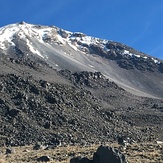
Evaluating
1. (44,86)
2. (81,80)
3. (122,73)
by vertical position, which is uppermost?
(122,73)

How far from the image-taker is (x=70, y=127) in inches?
2726

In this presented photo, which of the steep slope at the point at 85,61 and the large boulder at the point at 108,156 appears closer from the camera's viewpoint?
the large boulder at the point at 108,156

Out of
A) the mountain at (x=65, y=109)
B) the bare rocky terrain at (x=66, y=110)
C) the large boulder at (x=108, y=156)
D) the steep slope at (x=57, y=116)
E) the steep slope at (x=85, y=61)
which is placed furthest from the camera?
the steep slope at (x=85, y=61)

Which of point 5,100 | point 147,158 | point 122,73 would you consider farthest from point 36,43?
point 147,158

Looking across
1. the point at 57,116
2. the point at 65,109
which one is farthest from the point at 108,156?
the point at 65,109

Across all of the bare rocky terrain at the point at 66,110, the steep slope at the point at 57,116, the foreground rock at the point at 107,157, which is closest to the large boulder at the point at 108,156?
the foreground rock at the point at 107,157

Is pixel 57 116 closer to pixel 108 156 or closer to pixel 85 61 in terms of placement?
pixel 108 156

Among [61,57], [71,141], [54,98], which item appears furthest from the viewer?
[61,57]

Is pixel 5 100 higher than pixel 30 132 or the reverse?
higher

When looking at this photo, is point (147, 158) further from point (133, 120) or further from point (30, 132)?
point (133, 120)

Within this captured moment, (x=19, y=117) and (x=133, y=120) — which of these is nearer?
(x=19, y=117)

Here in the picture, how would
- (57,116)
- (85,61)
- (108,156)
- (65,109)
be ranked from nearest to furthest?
(108,156), (57,116), (65,109), (85,61)

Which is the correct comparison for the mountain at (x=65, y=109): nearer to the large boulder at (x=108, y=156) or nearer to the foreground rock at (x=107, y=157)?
the foreground rock at (x=107, y=157)

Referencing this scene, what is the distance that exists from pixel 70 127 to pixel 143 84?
10250cm
